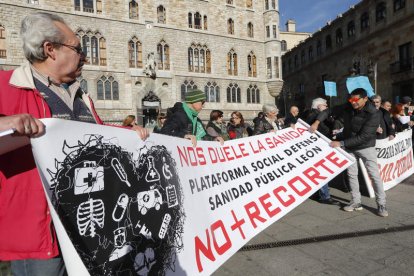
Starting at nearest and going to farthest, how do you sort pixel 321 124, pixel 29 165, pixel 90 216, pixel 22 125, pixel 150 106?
pixel 22 125
pixel 29 165
pixel 90 216
pixel 321 124
pixel 150 106

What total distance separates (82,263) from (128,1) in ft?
78.1

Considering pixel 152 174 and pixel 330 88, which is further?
pixel 330 88

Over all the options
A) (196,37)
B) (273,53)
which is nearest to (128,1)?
(196,37)

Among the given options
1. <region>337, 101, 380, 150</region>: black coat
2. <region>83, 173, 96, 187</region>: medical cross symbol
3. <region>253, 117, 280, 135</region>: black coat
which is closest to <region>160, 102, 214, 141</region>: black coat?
<region>83, 173, 96, 187</region>: medical cross symbol

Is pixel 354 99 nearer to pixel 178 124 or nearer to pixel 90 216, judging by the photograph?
pixel 178 124

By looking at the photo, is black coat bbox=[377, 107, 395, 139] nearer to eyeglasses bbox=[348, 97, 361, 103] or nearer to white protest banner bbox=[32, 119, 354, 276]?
eyeglasses bbox=[348, 97, 361, 103]

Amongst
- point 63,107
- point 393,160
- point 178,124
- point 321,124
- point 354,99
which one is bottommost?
point 393,160

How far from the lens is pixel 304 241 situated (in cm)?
327

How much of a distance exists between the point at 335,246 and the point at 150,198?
7.67 feet

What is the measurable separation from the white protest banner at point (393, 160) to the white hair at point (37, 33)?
4.66m

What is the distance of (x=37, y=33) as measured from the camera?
141 centimetres

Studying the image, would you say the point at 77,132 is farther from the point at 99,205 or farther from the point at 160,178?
the point at 160,178

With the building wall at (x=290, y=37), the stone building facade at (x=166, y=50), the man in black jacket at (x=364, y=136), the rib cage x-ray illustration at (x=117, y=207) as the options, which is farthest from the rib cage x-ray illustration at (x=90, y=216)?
the building wall at (x=290, y=37)

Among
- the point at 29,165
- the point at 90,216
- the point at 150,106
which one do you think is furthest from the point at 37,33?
the point at 150,106
